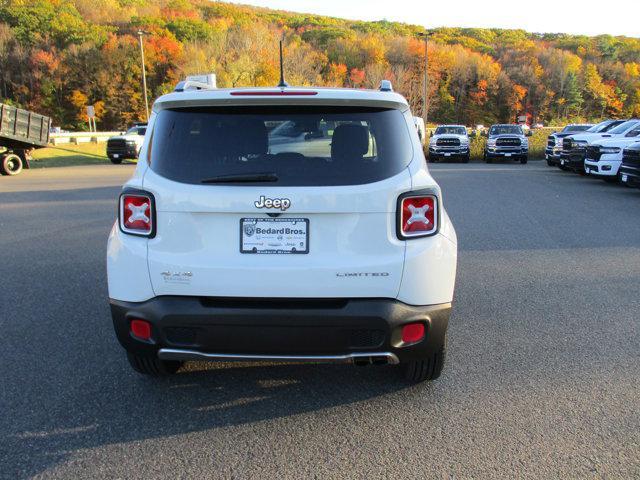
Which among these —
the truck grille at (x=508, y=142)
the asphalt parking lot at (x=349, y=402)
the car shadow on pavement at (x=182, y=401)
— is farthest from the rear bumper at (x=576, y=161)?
the car shadow on pavement at (x=182, y=401)

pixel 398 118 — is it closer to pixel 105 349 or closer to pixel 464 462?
pixel 464 462

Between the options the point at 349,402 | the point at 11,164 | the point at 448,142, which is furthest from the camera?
the point at 448,142

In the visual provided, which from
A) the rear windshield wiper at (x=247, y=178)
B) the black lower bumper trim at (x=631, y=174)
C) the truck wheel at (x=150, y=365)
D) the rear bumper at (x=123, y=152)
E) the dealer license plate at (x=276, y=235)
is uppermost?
the rear bumper at (x=123, y=152)

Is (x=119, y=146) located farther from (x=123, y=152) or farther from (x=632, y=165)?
(x=632, y=165)

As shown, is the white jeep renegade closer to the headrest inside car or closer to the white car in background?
the headrest inside car

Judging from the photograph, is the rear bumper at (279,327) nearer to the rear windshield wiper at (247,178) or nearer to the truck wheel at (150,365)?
the truck wheel at (150,365)

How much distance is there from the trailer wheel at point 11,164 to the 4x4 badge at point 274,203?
22175 millimetres

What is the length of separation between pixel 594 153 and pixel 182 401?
16850mm

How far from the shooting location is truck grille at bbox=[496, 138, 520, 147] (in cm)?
2884

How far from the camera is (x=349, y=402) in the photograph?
11.5ft

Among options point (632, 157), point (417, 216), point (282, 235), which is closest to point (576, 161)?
point (632, 157)

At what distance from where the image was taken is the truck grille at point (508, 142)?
2884 centimetres

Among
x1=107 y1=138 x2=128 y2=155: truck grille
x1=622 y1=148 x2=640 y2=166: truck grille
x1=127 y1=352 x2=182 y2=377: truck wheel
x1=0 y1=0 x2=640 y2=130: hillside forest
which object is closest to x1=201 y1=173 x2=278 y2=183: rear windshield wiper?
x1=127 y1=352 x2=182 y2=377: truck wheel

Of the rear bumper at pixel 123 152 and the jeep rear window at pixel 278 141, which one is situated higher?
the rear bumper at pixel 123 152
